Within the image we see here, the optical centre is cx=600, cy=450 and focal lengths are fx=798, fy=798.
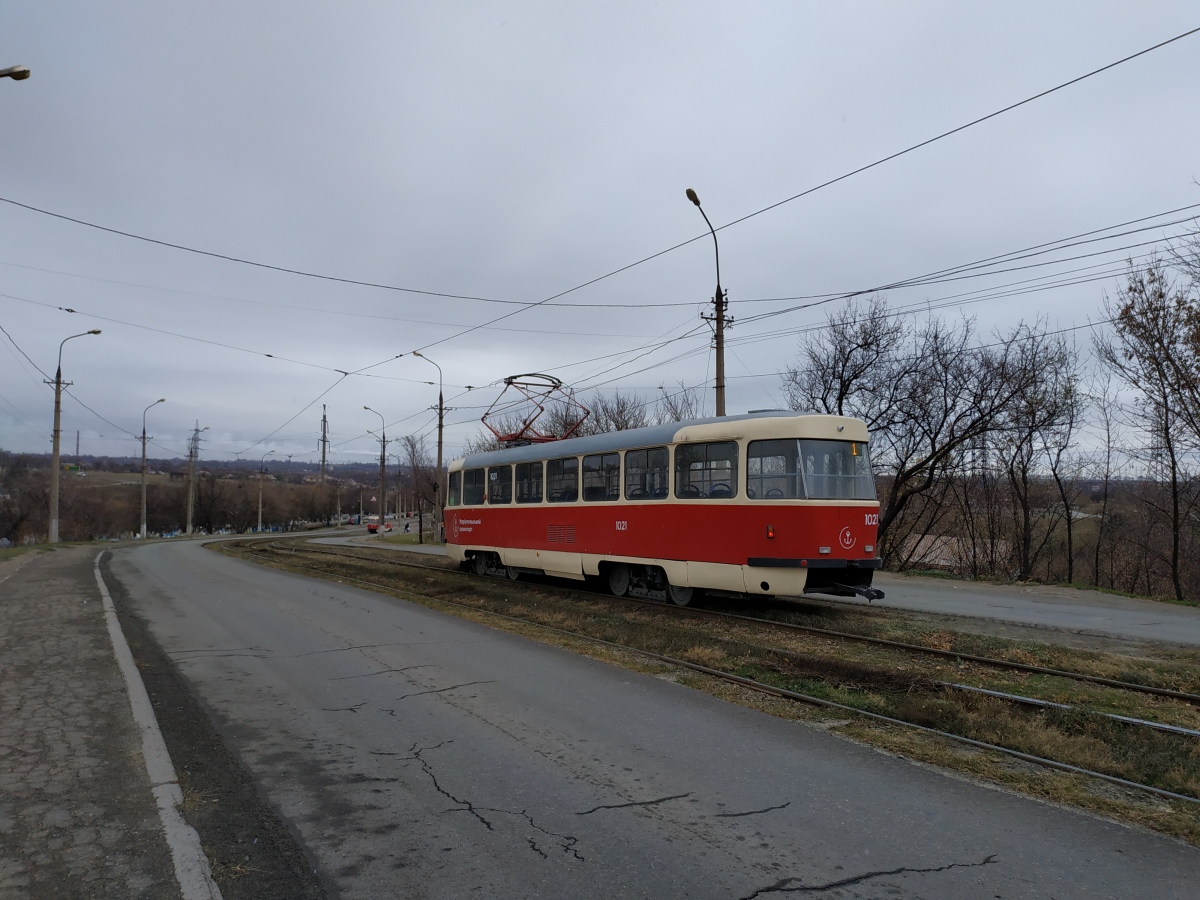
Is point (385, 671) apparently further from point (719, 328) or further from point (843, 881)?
point (719, 328)

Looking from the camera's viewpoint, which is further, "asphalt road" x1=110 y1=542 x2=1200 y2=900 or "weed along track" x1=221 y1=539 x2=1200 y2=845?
"weed along track" x1=221 y1=539 x2=1200 y2=845

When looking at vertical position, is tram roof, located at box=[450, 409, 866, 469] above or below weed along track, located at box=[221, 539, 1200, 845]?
above

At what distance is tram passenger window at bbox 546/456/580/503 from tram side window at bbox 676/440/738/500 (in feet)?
10.2

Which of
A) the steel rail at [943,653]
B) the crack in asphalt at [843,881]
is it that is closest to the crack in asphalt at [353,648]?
the steel rail at [943,653]

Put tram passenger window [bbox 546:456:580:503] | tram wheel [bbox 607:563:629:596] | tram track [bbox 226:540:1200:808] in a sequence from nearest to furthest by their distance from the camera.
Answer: tram track [bbox 226:540:1200:808] < tram wheel [bbox 607:563:629:596] < tram passenger window [bbox 546:456:580:503]

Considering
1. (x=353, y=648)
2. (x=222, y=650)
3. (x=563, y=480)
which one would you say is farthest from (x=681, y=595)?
(x=222, y=650)

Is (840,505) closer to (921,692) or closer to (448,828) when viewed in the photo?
(921,692)

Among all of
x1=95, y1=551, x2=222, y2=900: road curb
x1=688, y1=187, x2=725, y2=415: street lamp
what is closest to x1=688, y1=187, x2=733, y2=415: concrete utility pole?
x1=688, y1=187, x2=725, y2=415: street lamp

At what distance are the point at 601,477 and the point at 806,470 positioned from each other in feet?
14.6

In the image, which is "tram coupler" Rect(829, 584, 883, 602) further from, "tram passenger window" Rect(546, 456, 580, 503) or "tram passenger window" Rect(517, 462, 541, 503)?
"tram passenger window" Rect(517, 462, 541, 503)

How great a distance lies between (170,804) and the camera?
4.70 metres

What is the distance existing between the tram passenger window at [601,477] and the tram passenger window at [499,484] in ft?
11.5

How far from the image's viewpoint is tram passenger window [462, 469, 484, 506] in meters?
19.9

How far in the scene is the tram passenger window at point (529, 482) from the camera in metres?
17.1
